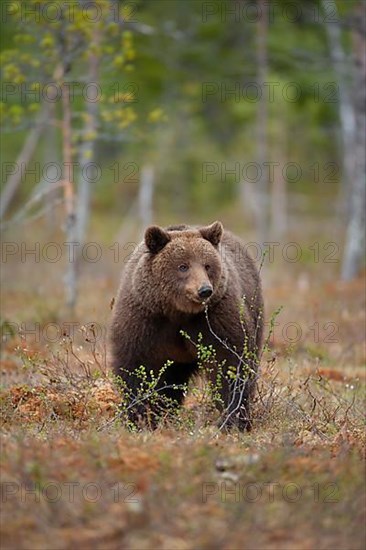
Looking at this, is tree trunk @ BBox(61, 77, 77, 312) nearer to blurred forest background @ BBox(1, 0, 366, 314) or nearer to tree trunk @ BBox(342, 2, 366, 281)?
blurred forest background @ BBox(1, 0, 366, 314)

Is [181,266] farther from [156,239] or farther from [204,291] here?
[204,291]

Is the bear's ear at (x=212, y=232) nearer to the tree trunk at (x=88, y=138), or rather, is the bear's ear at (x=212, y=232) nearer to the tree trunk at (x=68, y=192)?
the tree trunk at (x=88, y=138)

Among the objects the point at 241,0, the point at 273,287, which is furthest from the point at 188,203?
the point at 273,287

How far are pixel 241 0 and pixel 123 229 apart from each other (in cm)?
1401

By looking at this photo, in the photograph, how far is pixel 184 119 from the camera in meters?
35.6

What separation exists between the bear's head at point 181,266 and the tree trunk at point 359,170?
11.9 meters

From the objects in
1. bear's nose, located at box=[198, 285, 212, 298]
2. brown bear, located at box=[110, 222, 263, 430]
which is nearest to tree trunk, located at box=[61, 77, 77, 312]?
brown bear, located at box=[110, 222, 263, 430]

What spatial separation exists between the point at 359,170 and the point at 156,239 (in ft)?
40.9

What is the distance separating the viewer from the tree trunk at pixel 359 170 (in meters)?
19.2

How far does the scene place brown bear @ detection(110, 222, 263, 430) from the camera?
8.02 m

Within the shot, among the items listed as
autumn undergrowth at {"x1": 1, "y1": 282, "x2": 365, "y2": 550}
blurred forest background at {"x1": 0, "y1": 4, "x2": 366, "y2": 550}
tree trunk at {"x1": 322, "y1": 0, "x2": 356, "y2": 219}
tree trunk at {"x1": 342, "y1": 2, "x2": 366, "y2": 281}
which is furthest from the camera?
tree trunk at {"x1": 322, "y1": 0, "x2": 356, "y2": 219}

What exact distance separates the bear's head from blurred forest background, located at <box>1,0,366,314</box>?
612 cm

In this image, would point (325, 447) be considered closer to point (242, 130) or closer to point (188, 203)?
point (242, 130)

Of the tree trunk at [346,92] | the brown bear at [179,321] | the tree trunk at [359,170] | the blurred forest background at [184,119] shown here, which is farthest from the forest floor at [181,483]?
the tree trunk at [346,92]
